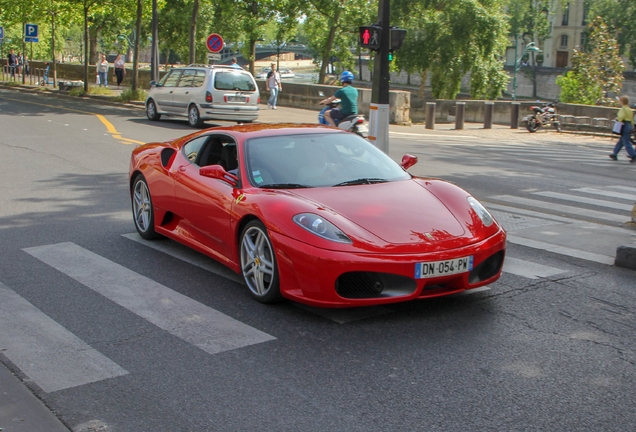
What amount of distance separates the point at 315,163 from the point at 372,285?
158cm

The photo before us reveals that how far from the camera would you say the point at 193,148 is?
7547 mm

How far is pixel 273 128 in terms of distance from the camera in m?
7.23

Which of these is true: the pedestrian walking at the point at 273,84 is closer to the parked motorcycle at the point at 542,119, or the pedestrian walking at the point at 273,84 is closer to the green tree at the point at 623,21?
the parked motorcycle at the point at 542,119

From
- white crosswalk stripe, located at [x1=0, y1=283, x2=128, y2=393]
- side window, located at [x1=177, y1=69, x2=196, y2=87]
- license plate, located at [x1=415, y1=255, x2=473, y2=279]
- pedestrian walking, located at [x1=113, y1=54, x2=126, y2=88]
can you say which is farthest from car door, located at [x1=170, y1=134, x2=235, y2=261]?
pedestrian walking, located at [x1=113, y1=54, x2=126, y2=88]

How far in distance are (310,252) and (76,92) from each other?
34.7 m

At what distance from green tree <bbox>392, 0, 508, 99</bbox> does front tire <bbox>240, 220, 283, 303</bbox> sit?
39590mm

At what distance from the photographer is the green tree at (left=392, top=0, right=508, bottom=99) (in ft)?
143

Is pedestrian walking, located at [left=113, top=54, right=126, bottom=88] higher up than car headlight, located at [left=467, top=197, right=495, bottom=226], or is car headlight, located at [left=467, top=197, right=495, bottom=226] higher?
pedestrian walking, located at [left=113, top=54, right=126, bottom=88]

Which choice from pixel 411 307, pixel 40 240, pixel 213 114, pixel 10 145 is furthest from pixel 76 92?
pixel 411 307

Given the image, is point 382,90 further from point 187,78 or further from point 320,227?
point 187,78

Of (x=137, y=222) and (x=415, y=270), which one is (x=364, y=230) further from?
(x=137, y=222)

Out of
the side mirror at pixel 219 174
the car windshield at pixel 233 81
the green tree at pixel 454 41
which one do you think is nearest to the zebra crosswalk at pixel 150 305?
the side mirror at pixel 219 174

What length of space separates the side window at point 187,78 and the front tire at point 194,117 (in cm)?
A: 82

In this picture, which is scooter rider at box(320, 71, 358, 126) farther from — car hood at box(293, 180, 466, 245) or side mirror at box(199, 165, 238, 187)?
car hood at box(293, 180, 466, 245)
